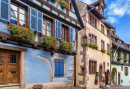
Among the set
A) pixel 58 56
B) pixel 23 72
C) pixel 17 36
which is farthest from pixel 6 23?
pixel 58 56

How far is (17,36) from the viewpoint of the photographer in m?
7.39

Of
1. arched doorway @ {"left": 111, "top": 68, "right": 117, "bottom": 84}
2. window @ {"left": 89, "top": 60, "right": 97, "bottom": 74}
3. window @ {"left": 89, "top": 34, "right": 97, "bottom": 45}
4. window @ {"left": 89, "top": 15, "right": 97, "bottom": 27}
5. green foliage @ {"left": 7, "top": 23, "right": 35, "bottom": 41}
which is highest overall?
window @ {"left": 89, "top": 15, "right": 97, "bottom": 27}

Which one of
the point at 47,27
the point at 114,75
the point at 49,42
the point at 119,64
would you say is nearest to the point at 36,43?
the point at 49,42

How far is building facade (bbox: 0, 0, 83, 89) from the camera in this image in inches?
293

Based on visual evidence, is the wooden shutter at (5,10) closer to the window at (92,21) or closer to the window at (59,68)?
the window at (59,68)

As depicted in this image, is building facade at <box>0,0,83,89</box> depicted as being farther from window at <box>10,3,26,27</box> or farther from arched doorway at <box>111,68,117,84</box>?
arched doorway at <box>111,68,117,84</box>

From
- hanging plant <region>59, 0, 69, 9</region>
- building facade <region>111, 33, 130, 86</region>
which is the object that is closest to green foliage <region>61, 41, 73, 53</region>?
hanging plant <region>59, 0, 69, 9</region>

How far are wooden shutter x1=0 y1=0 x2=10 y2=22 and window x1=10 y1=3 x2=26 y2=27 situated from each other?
453 millimetres

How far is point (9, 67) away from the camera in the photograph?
7.69 meters

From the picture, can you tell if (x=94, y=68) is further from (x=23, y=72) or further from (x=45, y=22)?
(x=23, y=72)

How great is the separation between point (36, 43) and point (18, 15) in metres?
1.78

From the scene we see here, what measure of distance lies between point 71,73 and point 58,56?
6.64 feet

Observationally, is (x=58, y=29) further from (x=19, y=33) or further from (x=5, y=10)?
(x=5, y=10)

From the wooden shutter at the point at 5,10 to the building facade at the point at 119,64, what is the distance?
66.2ft
